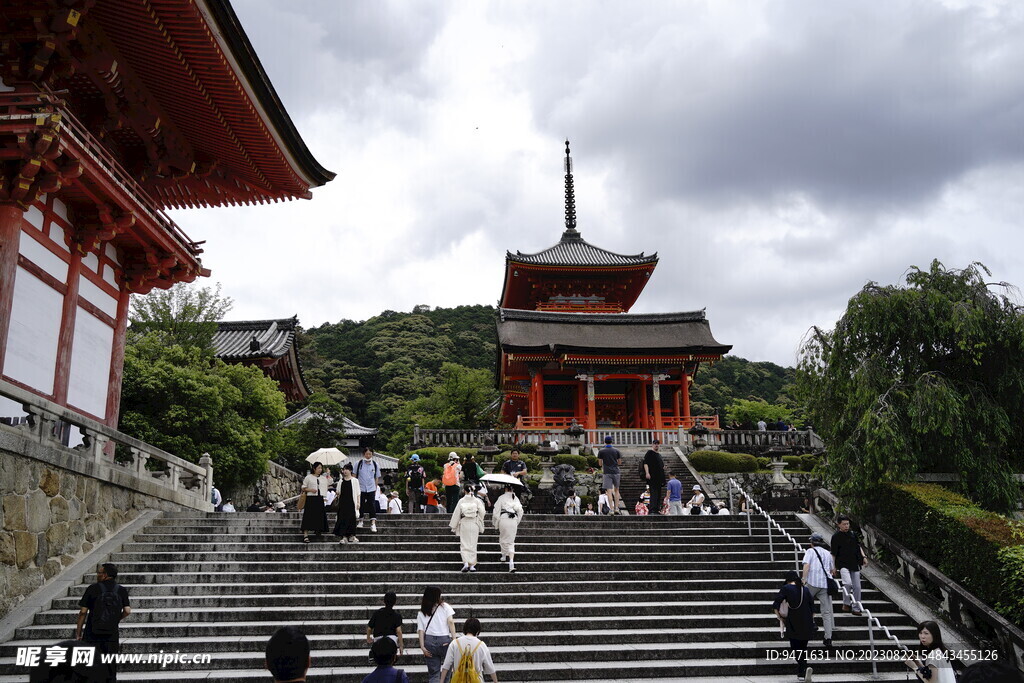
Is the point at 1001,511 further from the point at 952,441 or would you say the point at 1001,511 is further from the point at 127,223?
the point at 127,223

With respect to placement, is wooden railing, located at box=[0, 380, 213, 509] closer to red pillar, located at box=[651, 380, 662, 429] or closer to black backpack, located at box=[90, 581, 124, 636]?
black backpack, located at box=[90, 581, 124, 636]

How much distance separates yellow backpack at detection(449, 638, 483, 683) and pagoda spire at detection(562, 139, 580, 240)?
38957mm

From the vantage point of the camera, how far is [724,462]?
24719 mm

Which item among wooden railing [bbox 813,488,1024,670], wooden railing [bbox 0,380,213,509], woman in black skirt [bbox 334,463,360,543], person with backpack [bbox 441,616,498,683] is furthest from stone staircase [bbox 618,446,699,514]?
person with backpack [bbox 441,616,498,683]

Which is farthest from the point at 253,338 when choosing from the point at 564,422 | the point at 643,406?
the point at 643,406

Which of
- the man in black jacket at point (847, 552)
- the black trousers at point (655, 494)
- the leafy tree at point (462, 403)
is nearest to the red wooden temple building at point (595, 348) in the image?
the leafy tree at point (462, 403)

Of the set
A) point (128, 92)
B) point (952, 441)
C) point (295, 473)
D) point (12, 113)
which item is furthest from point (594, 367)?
point (12, 113)

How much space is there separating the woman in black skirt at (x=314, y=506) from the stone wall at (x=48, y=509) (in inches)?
112

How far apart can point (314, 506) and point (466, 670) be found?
6.63 metres

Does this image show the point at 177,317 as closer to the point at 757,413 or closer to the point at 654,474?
the point at 654,474

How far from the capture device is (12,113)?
985 cm

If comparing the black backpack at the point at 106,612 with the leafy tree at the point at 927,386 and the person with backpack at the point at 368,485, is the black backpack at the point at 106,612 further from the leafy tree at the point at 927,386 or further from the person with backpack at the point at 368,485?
the leafy tree at the point at 927,386

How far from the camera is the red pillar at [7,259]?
34.8 feet

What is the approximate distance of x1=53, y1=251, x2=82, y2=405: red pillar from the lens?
12305mm
